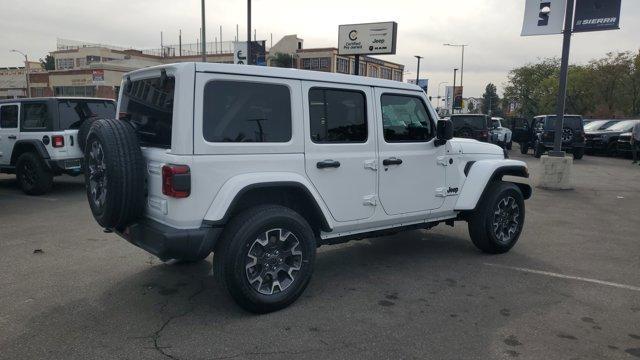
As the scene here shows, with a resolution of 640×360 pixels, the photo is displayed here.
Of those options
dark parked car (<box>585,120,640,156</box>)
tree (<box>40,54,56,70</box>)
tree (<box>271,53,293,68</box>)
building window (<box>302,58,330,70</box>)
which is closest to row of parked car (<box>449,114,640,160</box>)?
dark parked car (<box>585,120,640,156</box>)

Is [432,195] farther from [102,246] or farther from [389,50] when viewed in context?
[389,50]

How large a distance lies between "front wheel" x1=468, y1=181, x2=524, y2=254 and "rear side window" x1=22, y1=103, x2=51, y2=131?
25.8 feet

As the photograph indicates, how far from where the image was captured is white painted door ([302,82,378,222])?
4078mm

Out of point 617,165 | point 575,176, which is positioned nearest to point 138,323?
point 575,176

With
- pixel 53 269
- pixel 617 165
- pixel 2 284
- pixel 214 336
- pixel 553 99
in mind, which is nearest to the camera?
pixel 214 336

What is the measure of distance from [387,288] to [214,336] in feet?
5.72

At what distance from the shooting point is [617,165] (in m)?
17.3

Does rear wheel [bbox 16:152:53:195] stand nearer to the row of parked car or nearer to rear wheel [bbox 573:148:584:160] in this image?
the row of parked car

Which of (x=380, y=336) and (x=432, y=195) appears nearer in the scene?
Result: (x=380, y=336)

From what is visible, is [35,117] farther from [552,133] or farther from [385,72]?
[385,72]

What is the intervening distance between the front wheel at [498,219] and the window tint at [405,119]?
112cm

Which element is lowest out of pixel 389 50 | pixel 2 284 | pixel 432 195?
pixel 2 284

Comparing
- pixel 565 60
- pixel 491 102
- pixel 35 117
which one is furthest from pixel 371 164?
pixel 491 102

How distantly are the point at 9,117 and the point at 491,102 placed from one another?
382 feet
